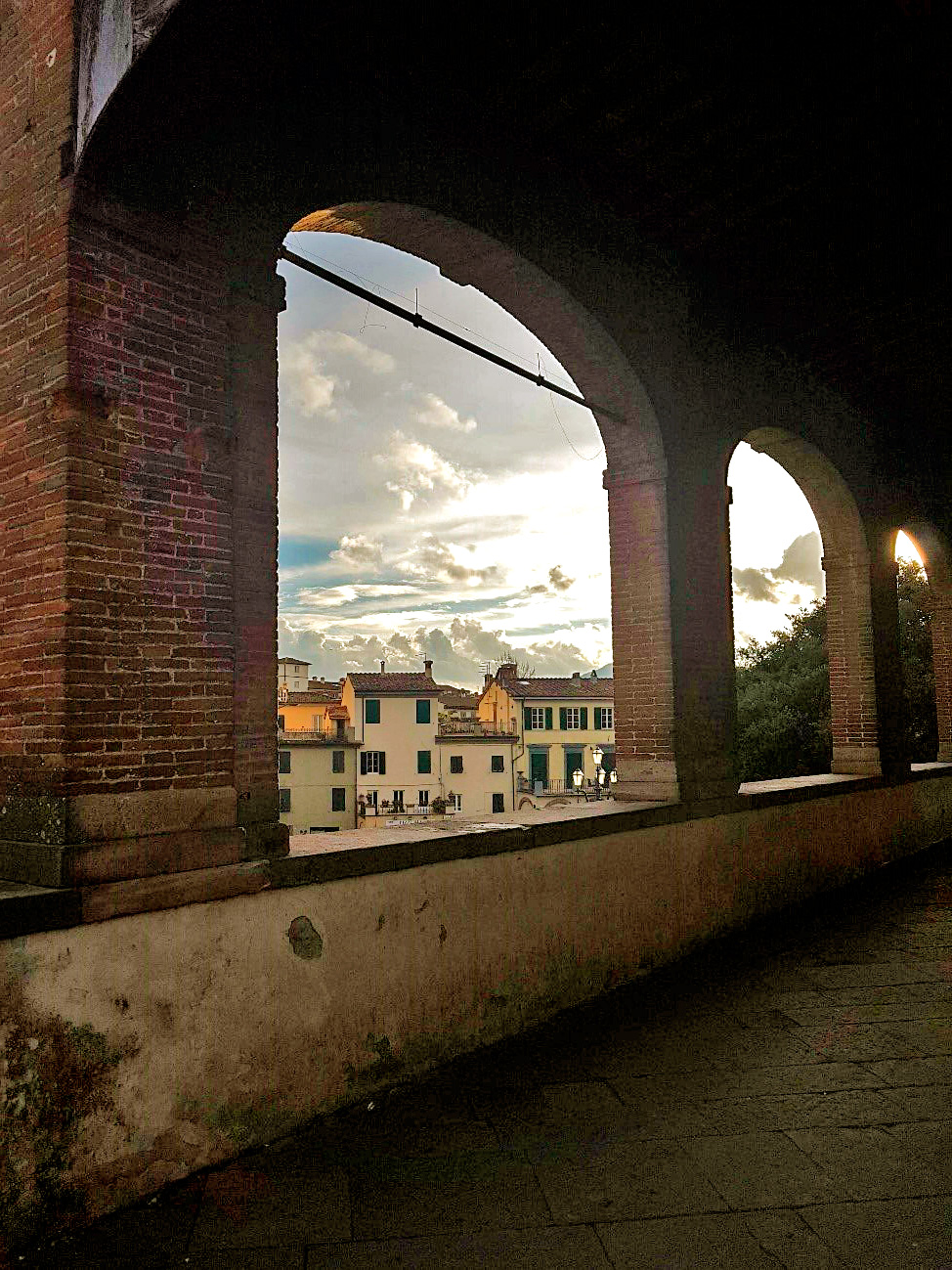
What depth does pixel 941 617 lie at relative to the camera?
1128 cm

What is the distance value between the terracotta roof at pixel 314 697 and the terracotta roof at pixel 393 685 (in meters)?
1.73

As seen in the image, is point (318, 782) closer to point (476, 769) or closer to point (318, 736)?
point (318, 736)

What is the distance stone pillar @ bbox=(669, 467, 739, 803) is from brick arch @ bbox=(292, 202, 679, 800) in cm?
10

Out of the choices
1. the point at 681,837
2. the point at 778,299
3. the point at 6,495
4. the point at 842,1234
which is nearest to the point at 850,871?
the point at 681,837

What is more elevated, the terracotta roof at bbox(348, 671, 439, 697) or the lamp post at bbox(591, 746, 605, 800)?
the terracotta roof at bbox(348, 671, 439, 697)

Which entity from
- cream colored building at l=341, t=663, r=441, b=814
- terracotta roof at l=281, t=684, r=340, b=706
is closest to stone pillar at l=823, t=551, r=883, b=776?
cream colored building at l=341, t=663, r=441, b=814

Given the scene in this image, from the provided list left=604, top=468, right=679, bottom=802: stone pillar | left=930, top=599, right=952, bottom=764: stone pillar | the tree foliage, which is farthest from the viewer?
Answer: the tree foliage

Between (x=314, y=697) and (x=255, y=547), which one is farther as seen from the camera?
(x=314, y=697)

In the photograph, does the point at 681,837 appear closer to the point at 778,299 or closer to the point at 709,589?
the point at 709,589

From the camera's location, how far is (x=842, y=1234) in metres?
2.83

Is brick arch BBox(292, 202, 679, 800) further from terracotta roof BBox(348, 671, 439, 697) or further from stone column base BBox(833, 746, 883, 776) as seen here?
terracotta roof BBox(348, 671, 439, 697)

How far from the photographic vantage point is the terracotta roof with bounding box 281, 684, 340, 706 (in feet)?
122

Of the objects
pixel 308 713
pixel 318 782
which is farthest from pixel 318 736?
pixel 308 713

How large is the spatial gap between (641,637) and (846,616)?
366cm
